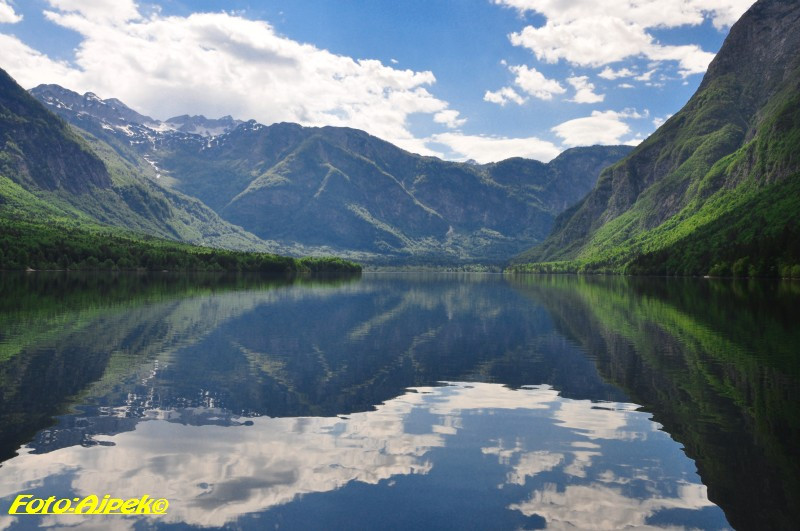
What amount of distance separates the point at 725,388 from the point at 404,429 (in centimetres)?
2084

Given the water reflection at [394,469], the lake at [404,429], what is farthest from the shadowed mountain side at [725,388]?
the water reflection at [394,469]

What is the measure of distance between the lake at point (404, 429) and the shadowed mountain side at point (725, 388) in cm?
15

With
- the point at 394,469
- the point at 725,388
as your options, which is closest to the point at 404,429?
the point at 394,469

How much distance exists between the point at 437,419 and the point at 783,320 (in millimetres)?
57803

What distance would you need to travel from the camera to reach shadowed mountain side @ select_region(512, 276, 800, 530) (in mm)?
19812

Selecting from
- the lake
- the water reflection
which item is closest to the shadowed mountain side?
the lake

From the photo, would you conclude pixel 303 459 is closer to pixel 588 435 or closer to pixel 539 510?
pixel 539 510

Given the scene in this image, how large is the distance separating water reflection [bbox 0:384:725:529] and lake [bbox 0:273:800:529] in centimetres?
9

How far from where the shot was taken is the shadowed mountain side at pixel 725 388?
19.8 m

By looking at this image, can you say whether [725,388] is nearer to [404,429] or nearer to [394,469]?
[404,429]

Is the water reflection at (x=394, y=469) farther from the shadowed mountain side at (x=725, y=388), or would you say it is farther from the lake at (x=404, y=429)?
the shadowed mountain side at (x=725, y=388)

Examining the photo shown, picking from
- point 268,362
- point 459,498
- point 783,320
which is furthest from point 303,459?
point 783,320

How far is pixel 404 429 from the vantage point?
27.1 metres

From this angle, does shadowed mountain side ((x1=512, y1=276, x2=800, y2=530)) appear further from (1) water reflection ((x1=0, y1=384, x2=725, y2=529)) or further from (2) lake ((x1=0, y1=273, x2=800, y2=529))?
(1) water reflection ((x1=0, y1=384, x2=725, y2=529))
